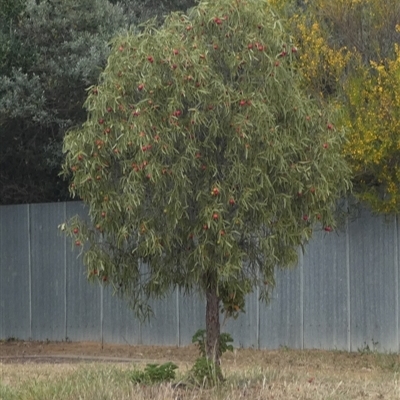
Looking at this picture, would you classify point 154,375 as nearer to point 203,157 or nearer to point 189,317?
point 203,157

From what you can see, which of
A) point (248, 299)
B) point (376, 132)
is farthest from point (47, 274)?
point (376, 132)

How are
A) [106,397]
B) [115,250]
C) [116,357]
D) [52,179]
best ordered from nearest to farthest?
[106,397]
[115,250]
[116,357]
[52,179]

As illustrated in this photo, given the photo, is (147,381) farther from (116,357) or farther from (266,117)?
(116,357)

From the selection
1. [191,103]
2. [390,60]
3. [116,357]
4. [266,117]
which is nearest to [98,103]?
[191,103]

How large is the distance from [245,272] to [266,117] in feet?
5.77

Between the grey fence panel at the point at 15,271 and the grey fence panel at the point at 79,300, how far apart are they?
3.32 feet

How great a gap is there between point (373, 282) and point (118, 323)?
482 cm

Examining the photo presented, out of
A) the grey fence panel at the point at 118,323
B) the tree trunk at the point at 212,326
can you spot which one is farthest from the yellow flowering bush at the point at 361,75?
the grey fence panel at the point at 118,323

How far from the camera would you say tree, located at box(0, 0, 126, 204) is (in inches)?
693

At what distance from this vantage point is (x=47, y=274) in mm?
19562

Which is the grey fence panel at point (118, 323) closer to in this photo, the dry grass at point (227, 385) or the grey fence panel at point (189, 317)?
the grey fence panel at point (189, 317)

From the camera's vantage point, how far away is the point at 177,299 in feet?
58.9

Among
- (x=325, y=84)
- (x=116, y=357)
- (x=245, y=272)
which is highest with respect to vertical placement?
(x=325, y=84)

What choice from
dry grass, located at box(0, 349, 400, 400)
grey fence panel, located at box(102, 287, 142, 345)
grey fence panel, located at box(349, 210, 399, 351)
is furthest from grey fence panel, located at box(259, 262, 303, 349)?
grey fence panel, located at box(102, 287, 142, 345)
